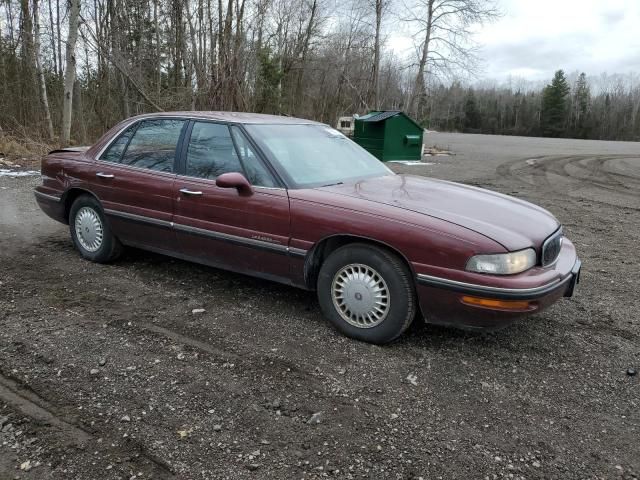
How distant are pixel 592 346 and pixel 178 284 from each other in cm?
331

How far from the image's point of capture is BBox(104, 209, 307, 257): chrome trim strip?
12.1 ft

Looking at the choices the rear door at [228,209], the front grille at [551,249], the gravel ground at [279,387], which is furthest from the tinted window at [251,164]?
the front grille at [551,249]

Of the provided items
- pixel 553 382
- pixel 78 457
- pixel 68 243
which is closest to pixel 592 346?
pixel 553 382

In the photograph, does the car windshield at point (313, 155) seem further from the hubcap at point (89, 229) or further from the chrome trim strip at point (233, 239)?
the hubcap at point (89, 229)

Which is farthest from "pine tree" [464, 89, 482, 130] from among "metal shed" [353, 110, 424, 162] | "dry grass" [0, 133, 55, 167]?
"dry grass" [0, 133, 55, 167]

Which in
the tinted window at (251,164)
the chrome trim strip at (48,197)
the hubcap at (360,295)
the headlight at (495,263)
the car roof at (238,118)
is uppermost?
the car roof at (238,118)

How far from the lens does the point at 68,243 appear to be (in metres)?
5.70

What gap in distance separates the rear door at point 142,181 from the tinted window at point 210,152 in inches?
6.8

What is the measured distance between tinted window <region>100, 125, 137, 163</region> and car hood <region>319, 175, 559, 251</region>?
7.24 feet

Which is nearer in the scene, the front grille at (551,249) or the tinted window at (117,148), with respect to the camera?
the front grille at (551,249)

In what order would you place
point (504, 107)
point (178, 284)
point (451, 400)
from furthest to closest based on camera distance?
point (504, 107) → point (178, 284) → point (451, 400)

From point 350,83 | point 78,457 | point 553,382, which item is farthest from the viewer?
point 350,83

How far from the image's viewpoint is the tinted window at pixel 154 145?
4.43m

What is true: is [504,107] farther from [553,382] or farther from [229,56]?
[553,382]
